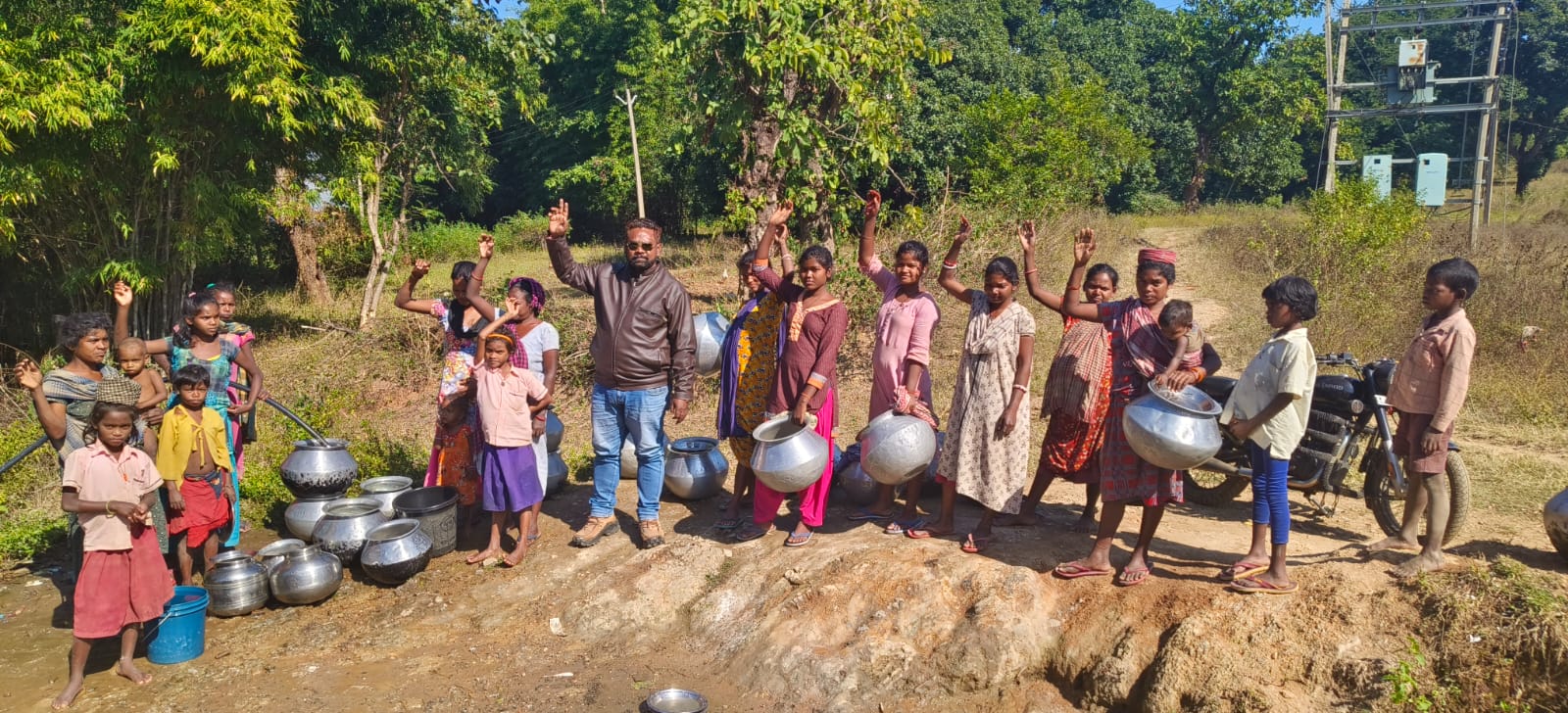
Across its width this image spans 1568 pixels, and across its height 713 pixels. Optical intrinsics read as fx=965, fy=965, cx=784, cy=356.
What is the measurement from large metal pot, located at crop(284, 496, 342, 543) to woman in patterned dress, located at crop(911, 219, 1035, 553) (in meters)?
3.70

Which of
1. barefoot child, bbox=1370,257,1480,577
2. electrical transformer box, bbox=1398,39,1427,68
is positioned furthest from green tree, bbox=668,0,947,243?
electrical transformer box, bbox=1398,39,1427,68

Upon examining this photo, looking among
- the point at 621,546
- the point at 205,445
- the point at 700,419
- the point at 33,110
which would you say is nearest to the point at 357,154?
the point at 33,110

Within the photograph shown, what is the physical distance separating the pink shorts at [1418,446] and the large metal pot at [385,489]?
517cm

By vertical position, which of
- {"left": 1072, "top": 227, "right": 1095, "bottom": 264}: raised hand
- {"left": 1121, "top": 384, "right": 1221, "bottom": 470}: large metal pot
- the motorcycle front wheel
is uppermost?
{"left": 1072, "top": 227, "right": 1095, "bottom": 264}: raised hand

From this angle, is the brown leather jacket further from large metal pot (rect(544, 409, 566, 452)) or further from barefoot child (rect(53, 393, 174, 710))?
barefoot child (rect(53, 393, 174, 710))

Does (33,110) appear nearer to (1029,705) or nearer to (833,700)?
(833,700)

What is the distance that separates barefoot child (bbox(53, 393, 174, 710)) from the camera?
161 inches

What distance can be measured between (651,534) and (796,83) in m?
5.23

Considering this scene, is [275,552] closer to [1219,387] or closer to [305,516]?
[305,516]

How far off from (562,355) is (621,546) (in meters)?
4.36

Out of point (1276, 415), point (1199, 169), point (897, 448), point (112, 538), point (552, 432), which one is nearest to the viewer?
point (1276, 415)

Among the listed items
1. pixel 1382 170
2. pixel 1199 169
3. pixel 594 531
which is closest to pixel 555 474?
pixel 594 531

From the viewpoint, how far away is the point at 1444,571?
3768mm

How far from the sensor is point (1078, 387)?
461 centimetres
